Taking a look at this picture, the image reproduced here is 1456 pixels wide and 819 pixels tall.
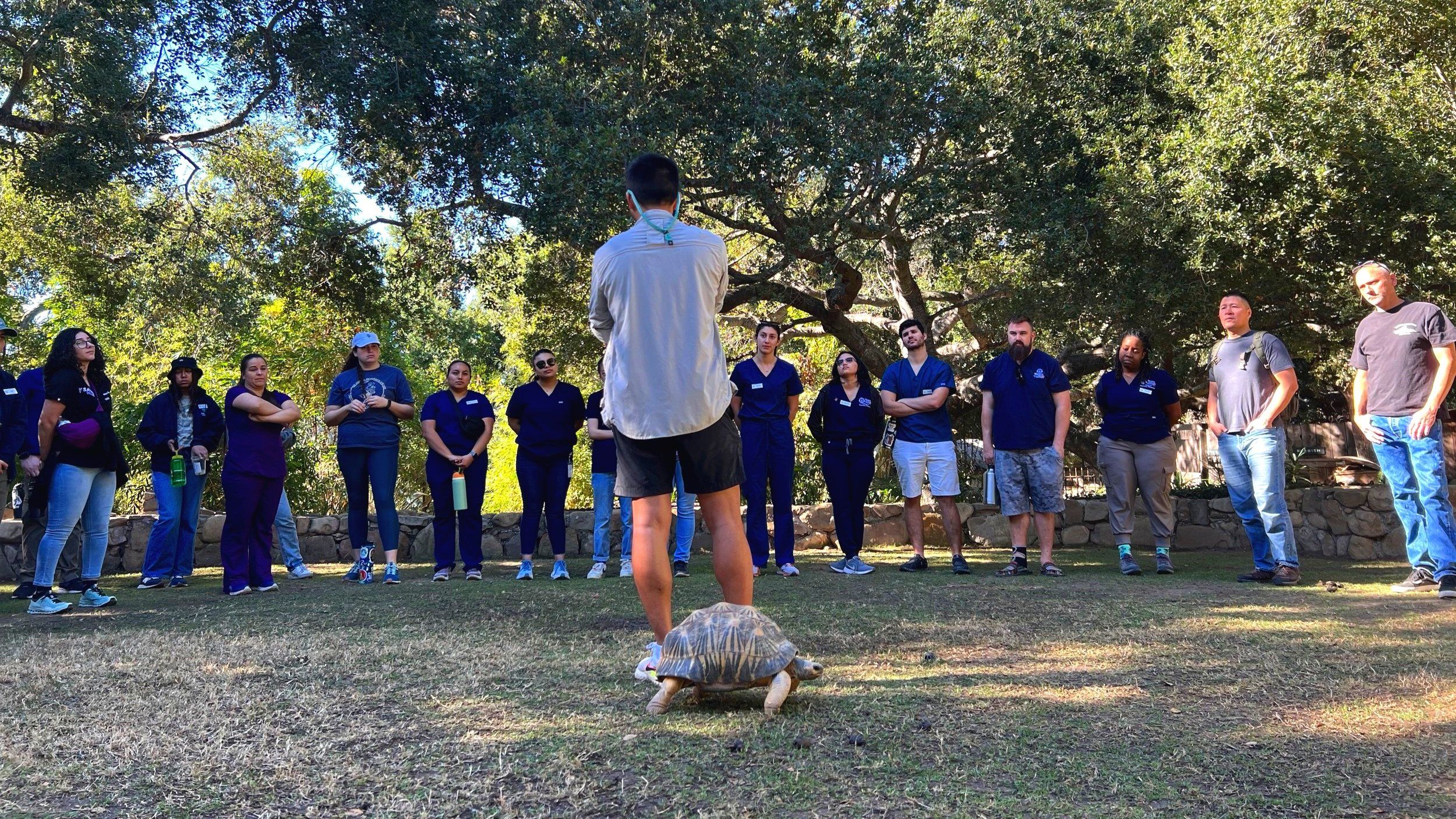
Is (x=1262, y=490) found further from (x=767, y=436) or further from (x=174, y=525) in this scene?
(x=174, y=525)

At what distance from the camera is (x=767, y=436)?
738cm

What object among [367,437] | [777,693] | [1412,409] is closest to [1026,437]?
[1412,409]

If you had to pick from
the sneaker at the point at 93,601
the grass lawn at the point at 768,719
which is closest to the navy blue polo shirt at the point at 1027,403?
the grass lawn at the point at 768,719

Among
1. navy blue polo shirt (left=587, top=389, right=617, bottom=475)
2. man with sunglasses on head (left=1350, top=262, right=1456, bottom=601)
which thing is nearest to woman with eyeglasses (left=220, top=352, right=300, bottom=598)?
navy blue polo shirt (left=587, top=389, right=617, bottom=475)

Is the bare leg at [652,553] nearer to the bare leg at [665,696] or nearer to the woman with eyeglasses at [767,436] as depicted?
the bare leg at [665,696]

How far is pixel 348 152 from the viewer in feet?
33.9

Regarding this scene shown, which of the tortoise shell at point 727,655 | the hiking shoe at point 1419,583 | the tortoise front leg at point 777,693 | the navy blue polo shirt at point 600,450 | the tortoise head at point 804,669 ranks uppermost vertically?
the navy blue polo shirt at point 600,450

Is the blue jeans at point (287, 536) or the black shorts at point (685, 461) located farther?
the blue jeans at point (287, 536)

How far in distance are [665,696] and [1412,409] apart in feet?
16.1

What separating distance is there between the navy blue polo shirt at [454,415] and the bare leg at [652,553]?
177 inches

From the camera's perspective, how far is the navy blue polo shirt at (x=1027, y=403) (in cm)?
709

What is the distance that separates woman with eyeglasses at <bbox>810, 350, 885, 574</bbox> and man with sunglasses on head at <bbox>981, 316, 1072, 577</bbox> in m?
0.85

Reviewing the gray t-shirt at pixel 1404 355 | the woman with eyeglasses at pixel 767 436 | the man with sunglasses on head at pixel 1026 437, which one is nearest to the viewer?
the gray t-shirt at pixel 1404 355

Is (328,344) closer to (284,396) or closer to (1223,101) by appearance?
(284,396)
